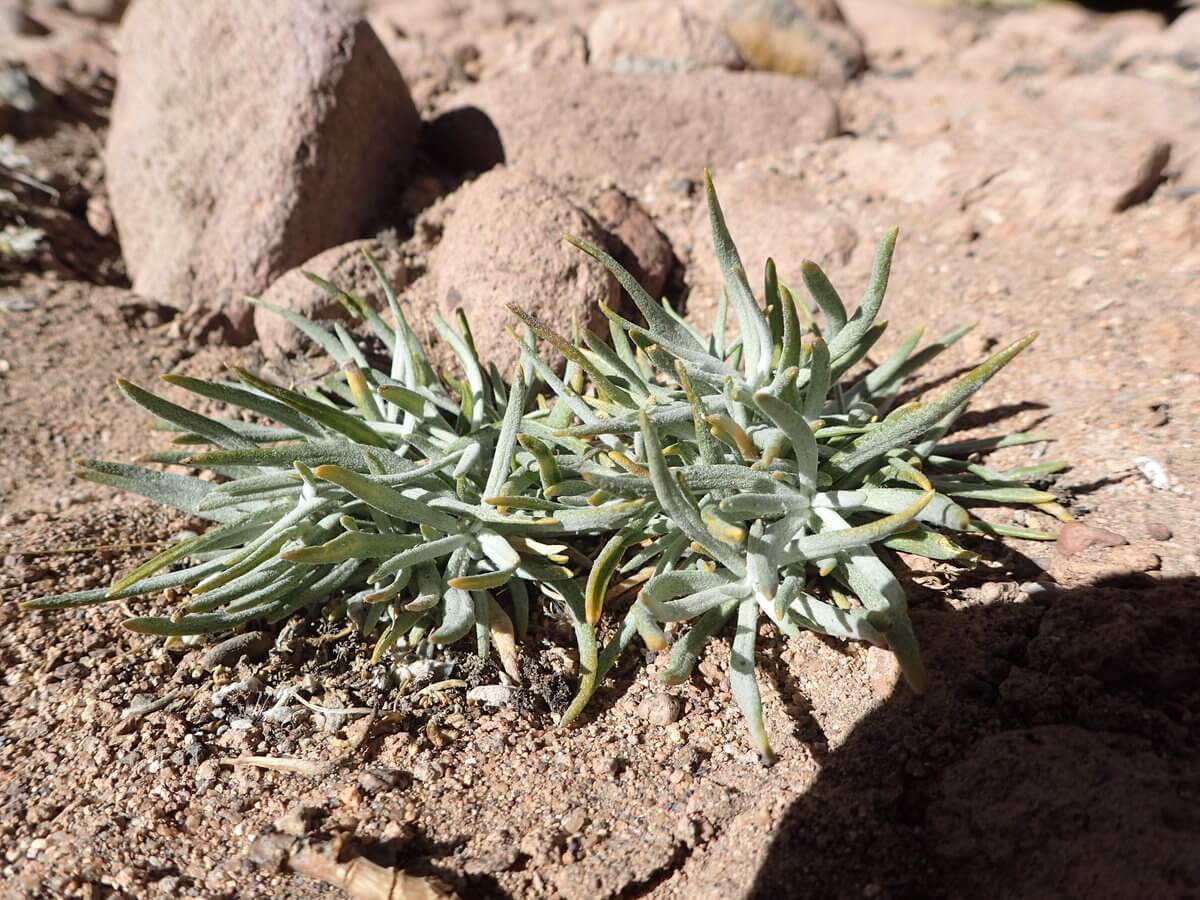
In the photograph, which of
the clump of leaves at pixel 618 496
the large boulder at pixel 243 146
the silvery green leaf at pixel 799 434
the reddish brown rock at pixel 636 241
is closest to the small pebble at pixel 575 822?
the clump of leaves at pixel 618 496

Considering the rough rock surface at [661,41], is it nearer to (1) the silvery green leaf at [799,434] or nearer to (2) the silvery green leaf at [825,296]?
(2) the silvery green leaf at [825,296]

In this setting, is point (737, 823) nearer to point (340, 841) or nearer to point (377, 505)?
point (340, 841)

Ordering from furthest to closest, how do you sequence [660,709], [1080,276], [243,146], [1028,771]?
1. [243,146]
2. [1080,276]
3. [660,709]
4. [1028,771]

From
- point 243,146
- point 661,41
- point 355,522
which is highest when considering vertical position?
point 661,41

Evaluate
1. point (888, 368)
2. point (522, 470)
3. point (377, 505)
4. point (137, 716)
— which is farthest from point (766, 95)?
point (137, 716)

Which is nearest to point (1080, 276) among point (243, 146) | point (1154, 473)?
point (1154, 473)

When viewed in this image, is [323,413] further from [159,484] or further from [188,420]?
[159,484]
